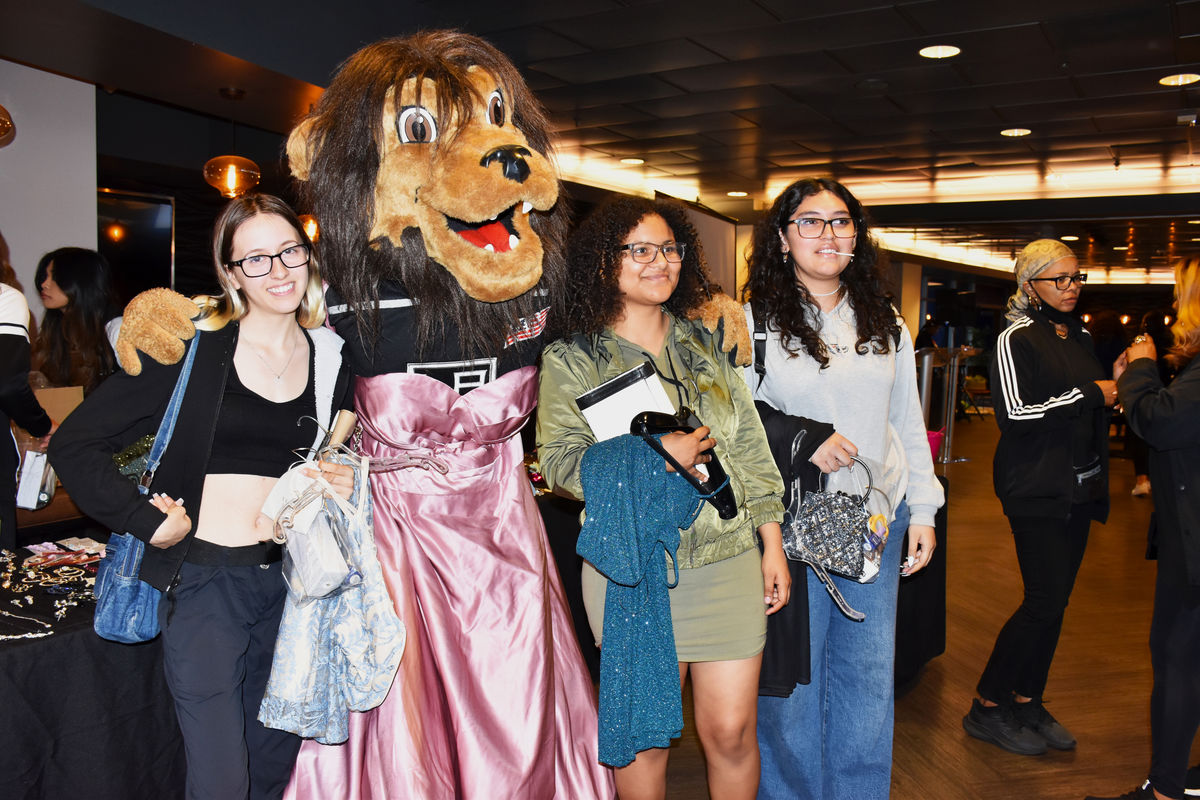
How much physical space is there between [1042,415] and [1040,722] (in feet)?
3.66

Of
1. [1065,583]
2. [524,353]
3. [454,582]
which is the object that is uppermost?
[524,353]

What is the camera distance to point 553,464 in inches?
72.9

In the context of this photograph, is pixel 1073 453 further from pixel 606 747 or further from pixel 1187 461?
pixel 606 747

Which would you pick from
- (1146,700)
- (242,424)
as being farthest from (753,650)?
(1146,700)

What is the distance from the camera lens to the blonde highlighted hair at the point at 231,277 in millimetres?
1814

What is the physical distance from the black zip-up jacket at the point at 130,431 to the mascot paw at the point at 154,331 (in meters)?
0.03

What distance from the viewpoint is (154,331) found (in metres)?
1.71

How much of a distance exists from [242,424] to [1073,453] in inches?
104

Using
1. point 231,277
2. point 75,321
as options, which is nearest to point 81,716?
point 231,277

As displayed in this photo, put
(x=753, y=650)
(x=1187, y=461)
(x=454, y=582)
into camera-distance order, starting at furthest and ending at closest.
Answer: (x=1187, y=461) → (x=753, y=650) → (x=454, y=582)

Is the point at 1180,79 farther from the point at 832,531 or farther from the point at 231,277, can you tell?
the point at 231,277

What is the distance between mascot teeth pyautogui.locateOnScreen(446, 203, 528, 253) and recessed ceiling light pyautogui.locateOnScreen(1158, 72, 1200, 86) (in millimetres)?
6429

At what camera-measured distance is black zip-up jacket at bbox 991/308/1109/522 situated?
116 inches

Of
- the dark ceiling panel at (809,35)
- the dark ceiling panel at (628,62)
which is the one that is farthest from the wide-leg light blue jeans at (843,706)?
the dark ceiling panel at (628,62)
